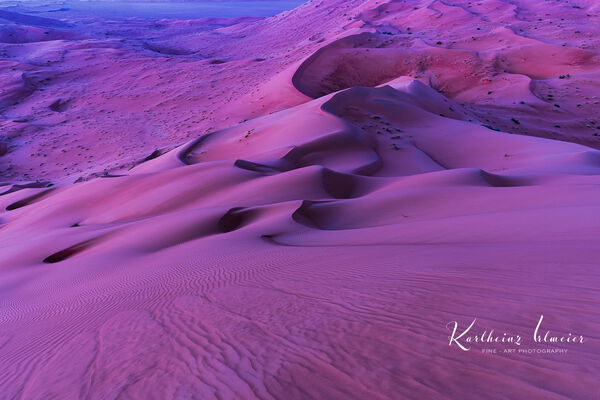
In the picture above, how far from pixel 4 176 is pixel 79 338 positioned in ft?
40.7

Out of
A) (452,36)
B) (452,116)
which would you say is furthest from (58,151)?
(452,36)

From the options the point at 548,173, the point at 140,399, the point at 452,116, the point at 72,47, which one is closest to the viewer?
the point at 140,399

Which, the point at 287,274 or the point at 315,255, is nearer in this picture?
the point at 287,274

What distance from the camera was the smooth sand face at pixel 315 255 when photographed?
5.44ft

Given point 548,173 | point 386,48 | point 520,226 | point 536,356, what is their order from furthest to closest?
point 386,48 < point 548,173 < point 520,226 < point 536,356

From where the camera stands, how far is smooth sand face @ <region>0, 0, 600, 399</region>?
166cm

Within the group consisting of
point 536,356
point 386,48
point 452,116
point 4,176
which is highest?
point 386,48

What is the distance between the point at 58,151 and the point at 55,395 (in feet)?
44.7

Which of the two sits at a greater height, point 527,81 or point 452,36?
point 452,36

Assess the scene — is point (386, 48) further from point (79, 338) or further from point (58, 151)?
point (79, 338)

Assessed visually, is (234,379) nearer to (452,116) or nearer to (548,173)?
(548,173)

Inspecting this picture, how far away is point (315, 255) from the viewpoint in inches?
131

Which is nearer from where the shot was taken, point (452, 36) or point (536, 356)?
point (536, 356)

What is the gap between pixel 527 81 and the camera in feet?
47.9
